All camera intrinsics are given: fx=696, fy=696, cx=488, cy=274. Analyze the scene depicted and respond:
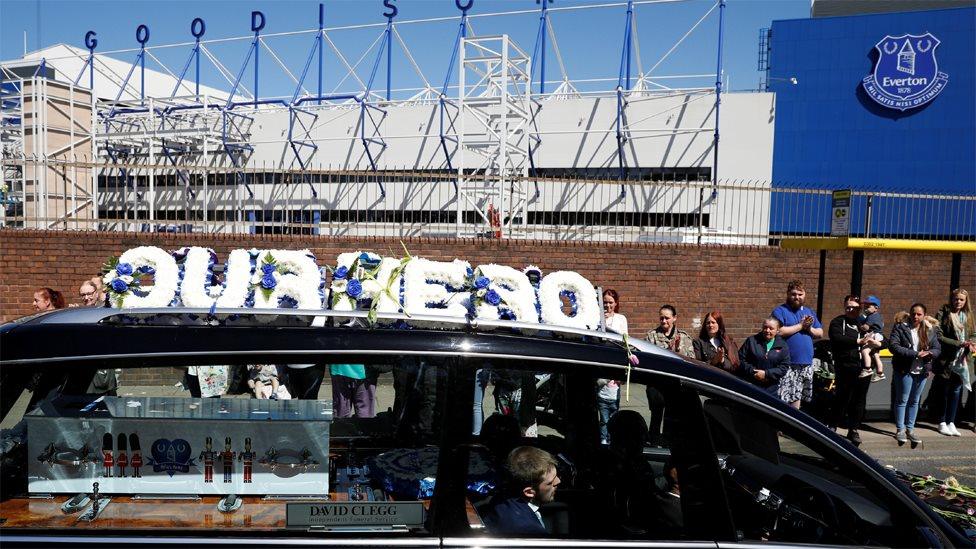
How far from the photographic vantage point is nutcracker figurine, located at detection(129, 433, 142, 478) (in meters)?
2.44

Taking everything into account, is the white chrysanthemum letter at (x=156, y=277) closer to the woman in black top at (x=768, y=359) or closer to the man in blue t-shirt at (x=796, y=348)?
the woman in black top at (x=768, y=359)

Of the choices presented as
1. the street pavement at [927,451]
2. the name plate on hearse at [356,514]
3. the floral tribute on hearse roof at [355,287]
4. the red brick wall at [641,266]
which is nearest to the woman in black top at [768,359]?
the street pavement at [927,451]

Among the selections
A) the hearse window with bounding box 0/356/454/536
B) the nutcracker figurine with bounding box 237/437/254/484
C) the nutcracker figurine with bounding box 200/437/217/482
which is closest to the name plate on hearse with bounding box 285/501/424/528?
the hearse window with bounding box 0/356/454/536

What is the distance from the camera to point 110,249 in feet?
33.2

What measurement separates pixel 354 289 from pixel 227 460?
2.59 ft

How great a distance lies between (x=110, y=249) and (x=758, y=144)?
16364 mm

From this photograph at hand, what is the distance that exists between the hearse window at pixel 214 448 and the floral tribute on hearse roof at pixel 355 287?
1.10ft

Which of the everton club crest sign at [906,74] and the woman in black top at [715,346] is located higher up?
the everton club crest sign at [906,74]

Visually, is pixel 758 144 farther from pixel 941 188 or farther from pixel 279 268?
pixel 279 268

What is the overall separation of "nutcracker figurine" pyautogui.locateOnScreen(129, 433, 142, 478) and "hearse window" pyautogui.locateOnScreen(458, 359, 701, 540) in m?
1.16

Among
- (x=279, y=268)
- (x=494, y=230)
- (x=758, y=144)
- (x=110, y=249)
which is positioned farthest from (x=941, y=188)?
(x=279, y=268)

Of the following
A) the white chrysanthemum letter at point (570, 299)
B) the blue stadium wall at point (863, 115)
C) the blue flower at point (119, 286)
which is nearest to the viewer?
the white chrysanthemum letter at point (570, 299)

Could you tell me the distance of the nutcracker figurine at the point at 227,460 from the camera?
246cm

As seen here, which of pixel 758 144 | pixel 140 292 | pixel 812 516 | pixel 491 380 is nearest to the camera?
pixel 491 380
